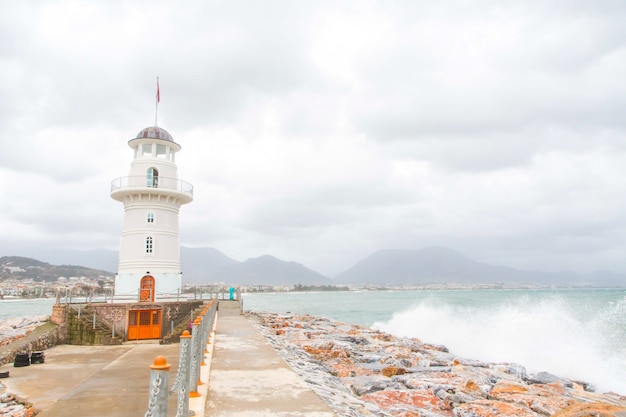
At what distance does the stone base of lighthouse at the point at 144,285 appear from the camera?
2291 cm

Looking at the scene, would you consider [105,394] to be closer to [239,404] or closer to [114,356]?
[239,404]

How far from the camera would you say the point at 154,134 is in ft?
81.0

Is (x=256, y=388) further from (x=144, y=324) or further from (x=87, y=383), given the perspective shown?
(x=144, y=324)

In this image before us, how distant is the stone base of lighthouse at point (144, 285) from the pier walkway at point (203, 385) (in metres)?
7.59

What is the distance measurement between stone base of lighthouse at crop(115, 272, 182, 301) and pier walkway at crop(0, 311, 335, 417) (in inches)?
299

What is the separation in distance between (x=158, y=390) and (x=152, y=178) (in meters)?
22.0

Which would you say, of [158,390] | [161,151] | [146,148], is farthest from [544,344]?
[158,390]

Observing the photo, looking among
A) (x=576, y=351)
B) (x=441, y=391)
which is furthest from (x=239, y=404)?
(x=576, y=351)

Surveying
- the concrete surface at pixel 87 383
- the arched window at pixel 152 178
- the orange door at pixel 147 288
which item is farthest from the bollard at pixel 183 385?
the arched window at pixel 152 178

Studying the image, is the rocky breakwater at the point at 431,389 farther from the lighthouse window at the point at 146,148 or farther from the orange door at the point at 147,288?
the lighthouse window at the point at 146,148

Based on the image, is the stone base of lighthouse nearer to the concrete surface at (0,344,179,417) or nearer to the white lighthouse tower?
the white lighthouse tower

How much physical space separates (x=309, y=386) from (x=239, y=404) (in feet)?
4.93

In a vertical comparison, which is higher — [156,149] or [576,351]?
[156,149]

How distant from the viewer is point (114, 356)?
628 inches
